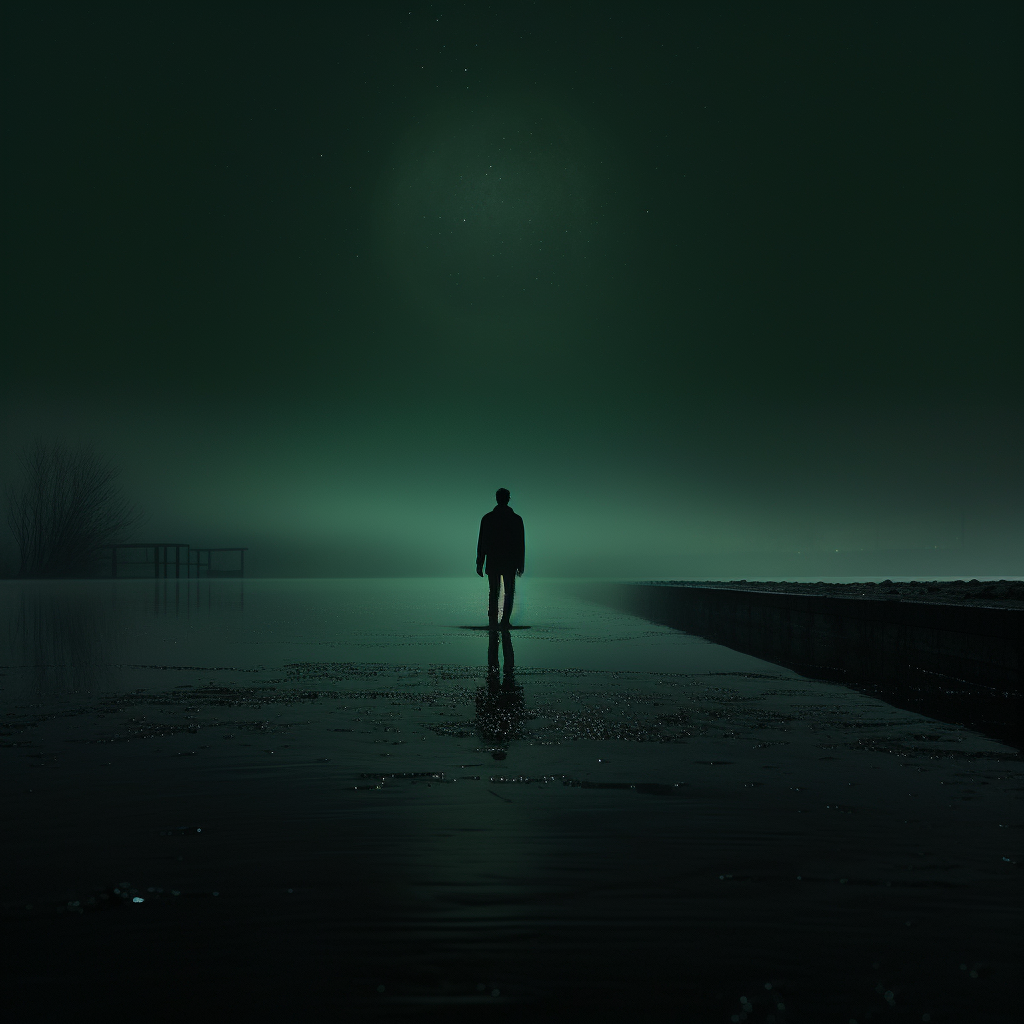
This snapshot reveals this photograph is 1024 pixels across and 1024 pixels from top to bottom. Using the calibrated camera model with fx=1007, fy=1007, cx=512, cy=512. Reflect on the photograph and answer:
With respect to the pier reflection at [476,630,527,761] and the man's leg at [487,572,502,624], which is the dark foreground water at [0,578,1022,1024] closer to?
the pier reflection at [476,630,527,761]

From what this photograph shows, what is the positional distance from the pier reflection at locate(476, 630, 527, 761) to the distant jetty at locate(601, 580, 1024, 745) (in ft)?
10.0

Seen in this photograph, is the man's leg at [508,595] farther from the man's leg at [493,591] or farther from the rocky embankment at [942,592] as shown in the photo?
the rocky embankment at [942,592]

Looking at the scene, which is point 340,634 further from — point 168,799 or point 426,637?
point 168,799

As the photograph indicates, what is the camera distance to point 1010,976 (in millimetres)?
2422

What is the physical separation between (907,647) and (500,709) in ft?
14.4

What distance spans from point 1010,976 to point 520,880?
141 cm

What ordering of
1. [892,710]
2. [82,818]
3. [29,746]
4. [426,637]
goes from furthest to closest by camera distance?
[426,637] → [892,710] → [29,746] → [82,818]

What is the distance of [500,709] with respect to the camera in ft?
23.9

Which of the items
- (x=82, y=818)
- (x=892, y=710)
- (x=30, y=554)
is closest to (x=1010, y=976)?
(x=82, y=818)

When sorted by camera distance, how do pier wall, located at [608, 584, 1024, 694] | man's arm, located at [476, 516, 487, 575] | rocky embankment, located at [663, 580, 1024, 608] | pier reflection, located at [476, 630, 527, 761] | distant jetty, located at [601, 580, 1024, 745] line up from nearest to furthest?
pier reflection, located at [476, 630, 527, 761] < distant jetty, located at [601, 580, 1024, 745] < pier wall, located at [608, 584, 1024, 694] < rocky embankment, located at [663, 580, 1024, 608] < man's arm, located at [476, 516, 487, 575]

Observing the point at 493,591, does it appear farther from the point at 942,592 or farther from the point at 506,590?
the point at 942,592

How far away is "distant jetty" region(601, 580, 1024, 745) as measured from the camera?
7.52 metres

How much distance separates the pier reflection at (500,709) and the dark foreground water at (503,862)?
43 millimetres

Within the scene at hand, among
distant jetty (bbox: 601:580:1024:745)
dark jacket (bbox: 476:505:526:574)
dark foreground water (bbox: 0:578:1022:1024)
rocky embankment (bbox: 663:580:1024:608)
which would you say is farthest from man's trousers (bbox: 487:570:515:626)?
dark foreground water (bbox: 0:578:1022:1024)
